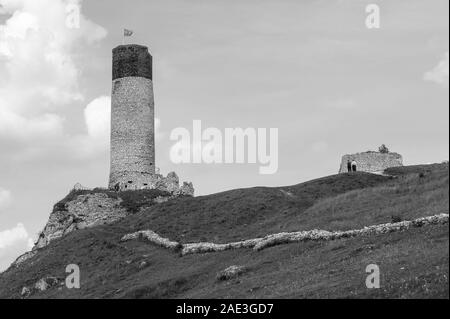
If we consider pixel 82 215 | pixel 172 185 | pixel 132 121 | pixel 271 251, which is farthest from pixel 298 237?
pixel 132 121

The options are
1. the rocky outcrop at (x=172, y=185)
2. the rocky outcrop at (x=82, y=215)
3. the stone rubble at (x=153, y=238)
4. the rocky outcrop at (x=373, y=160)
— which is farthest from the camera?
the rocky outcrop at (x=373, y=160)

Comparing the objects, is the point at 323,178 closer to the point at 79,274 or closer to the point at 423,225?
the point at 79,274

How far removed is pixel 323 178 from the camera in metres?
74.0

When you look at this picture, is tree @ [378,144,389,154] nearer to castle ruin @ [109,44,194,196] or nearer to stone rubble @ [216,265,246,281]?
castle ruin @ [109,44,194,196]

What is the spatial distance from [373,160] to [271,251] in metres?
42.1

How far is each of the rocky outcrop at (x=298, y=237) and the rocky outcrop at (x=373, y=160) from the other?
108ft

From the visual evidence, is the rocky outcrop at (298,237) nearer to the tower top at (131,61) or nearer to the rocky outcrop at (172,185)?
the rocky outcrop at (172,185)

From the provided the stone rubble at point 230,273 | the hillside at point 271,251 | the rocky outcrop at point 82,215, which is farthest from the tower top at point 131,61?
the stone rubble at point 230,273

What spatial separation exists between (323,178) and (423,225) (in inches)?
1293

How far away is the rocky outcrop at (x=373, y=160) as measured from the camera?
8538 centimetres

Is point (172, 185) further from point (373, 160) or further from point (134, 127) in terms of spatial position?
point (373, 160)

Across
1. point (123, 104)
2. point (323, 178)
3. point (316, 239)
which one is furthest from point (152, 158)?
point (316, 239)

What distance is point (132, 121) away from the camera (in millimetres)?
80062

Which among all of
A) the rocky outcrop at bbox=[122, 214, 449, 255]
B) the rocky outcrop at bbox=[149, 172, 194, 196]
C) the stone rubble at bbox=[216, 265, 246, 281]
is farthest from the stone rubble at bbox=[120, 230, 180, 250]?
the rocky outcrop at bbox=[149, 172, 194, 196]
